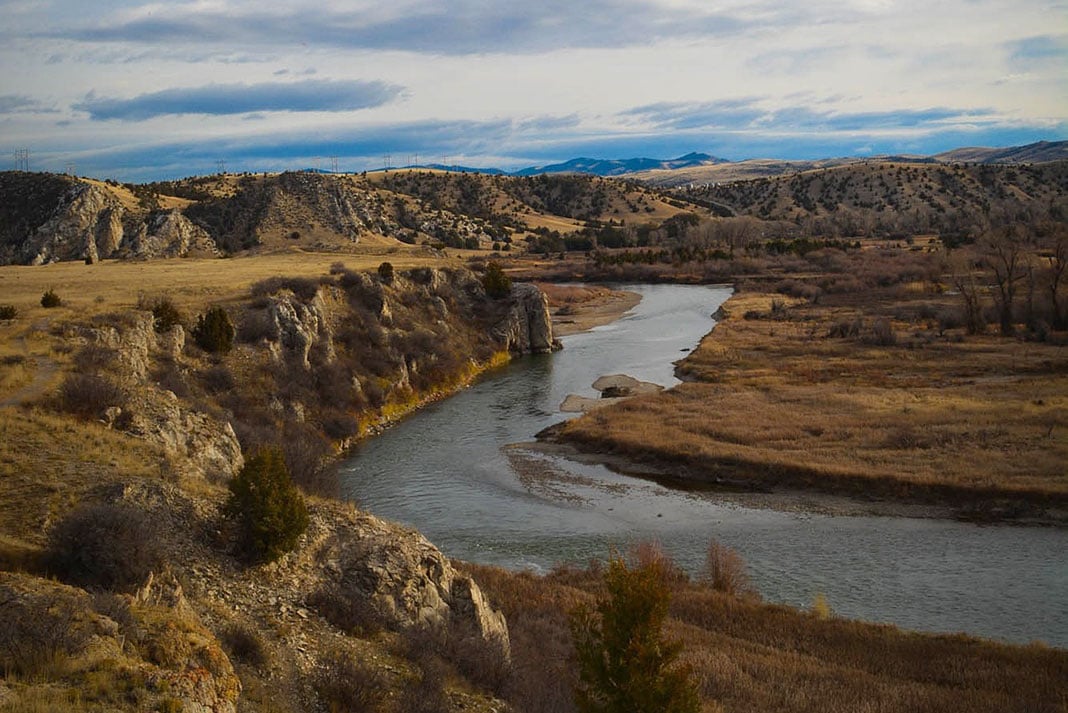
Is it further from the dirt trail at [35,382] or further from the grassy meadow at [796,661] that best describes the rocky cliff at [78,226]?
the grassy meadow at [796,661]

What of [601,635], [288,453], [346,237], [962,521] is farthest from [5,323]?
[346,237]

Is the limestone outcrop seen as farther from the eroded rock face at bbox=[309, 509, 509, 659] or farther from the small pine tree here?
the small pine tree

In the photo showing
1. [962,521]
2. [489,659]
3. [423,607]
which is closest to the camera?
[489,659]

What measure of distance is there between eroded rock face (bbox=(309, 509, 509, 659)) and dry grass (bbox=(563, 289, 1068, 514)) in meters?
22.1

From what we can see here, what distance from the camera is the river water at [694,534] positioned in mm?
25672

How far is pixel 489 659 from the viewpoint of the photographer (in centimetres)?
1662

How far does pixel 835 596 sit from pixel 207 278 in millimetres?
47810

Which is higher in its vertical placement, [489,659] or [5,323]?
[5,323]

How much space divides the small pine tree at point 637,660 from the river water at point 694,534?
14.1 meters

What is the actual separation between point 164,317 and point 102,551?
31027mm

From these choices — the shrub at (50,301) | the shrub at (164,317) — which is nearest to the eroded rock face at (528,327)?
the shrub at (164,317)

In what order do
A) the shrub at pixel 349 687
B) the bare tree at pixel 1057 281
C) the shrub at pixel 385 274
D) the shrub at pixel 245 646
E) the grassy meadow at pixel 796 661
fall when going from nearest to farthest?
the shrub at pixel 349 687
the shrub at pixel 245 646
the grassy meadow at pixel 796 661
the bare tree at pixel 1057 281
the shrub at pixel 385 274

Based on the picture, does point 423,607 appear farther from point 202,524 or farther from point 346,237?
point 346,237

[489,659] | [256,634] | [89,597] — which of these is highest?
[89,597]
